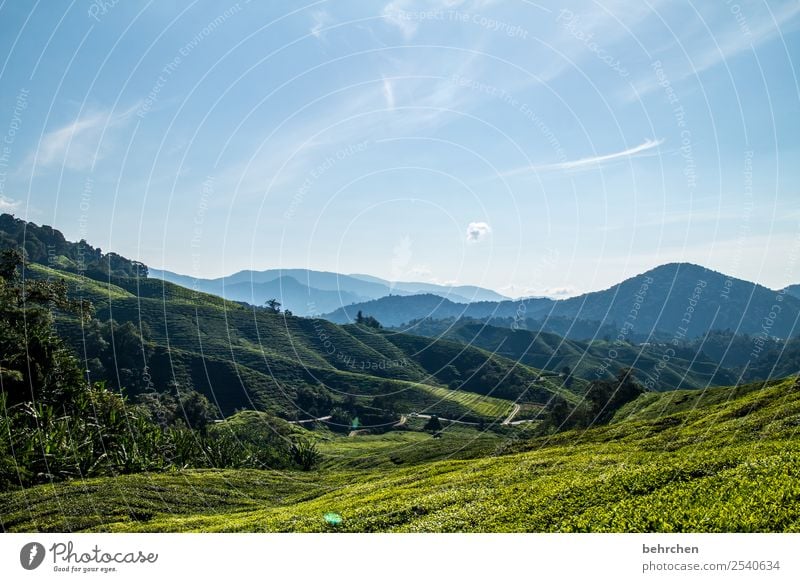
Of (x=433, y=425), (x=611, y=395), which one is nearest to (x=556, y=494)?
(x=611, y=395)

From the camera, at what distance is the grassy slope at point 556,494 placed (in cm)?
1620

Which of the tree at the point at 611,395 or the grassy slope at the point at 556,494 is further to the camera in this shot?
the tree at the point at 611,395

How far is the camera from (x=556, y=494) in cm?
2002

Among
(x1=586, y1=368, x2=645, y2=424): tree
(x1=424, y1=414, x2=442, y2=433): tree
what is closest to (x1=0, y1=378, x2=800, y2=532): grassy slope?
(x1=586, y1=368, x2=645, y2=424): tree

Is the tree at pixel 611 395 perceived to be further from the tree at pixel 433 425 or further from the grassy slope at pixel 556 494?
the tree at pixel 433 425

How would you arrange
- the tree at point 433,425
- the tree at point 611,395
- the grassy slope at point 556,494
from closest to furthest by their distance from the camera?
the grassy slope at point 556,494 → the tree at point 611,395 → the tree at point 433,425

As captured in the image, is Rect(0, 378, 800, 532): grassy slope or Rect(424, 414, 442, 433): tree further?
Rect(424, 414, 442, 433): tree

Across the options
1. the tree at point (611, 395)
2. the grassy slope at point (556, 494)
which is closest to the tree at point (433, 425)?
the tree at point (611, 395)

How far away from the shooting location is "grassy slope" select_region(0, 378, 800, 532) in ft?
53.2

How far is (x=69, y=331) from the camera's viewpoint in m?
173

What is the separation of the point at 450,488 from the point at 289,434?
111112 millimetres

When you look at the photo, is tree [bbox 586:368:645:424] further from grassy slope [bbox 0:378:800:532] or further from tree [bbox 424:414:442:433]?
tree [bbox 424:414:442:433]
